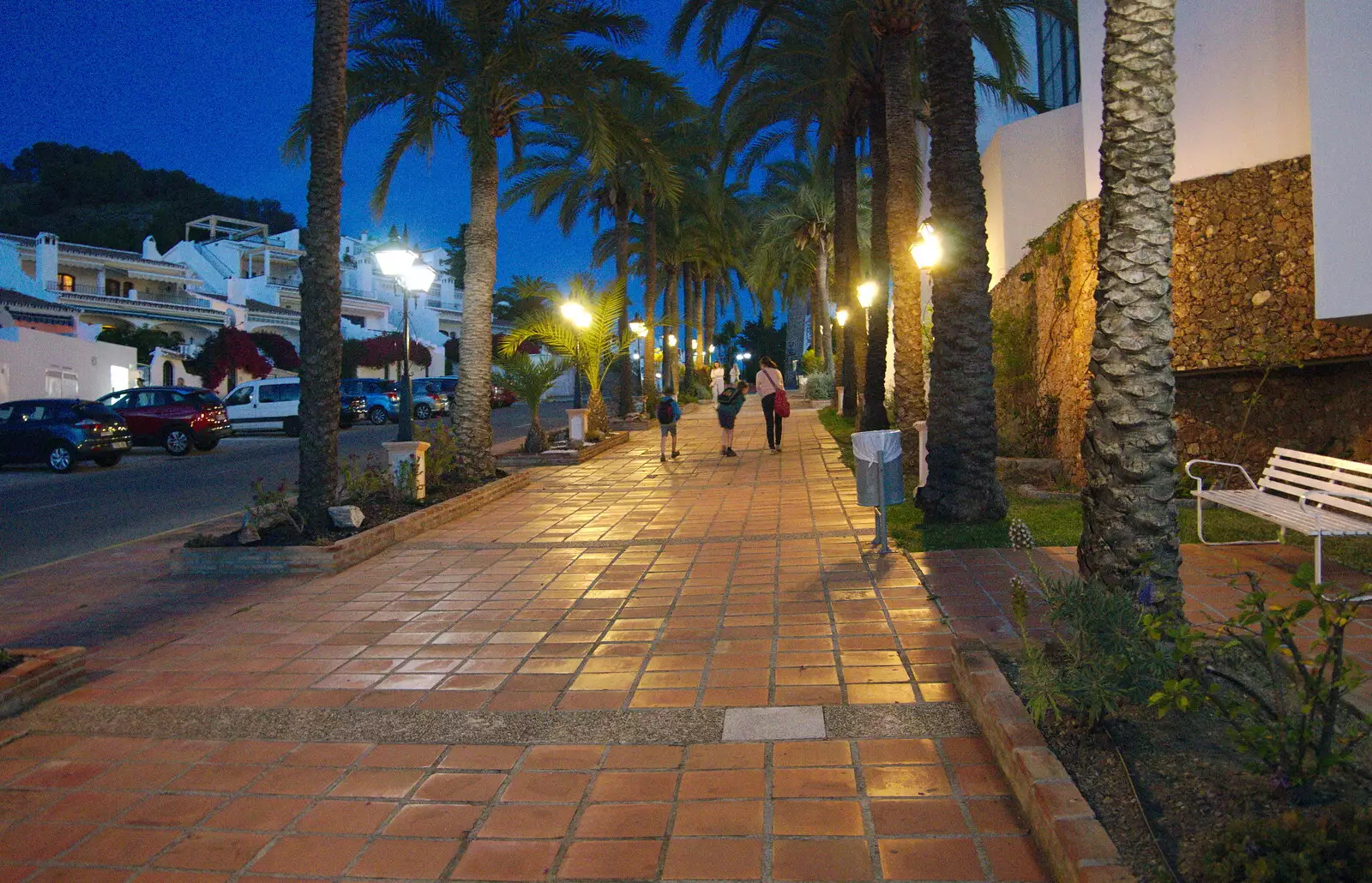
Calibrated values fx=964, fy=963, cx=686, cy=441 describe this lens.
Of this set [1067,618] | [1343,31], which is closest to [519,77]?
[1343,31]

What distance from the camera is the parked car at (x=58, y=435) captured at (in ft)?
64.2

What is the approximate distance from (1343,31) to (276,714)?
9837mm

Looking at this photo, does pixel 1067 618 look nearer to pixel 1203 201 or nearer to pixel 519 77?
pixel 1203 201

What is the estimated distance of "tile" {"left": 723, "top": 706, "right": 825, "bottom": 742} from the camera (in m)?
4.25

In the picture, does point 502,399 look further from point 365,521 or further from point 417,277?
point 365,521

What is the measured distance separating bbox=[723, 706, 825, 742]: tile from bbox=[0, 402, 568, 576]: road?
321 inches

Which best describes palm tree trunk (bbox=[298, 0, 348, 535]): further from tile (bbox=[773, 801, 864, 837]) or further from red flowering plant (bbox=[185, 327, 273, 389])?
red flowering plant (bbox=[185, 327, 273, 389])

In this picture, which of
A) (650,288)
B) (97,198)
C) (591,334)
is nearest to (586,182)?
(650,288)

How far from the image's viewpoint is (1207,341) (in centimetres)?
1021

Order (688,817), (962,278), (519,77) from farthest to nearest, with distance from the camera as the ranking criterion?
(519,77), (962,278), (688,817)

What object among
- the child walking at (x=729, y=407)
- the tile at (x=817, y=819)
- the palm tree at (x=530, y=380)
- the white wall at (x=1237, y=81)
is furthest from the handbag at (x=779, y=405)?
the tile at (x=817, y=819)

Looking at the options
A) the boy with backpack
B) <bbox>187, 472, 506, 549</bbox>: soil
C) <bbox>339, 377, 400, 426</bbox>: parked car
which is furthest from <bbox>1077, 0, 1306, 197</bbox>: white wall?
<bbox>339, 377, 400, 426</bbox>: parked car

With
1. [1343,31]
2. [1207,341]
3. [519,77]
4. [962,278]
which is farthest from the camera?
[519,77]

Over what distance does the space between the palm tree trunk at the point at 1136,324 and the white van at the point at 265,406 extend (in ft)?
96.0
